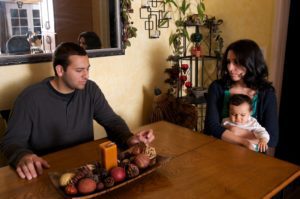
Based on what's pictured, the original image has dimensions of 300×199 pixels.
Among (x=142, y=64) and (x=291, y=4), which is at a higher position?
(x=291, y=4)

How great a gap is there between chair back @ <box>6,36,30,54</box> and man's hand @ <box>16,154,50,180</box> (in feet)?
3.30

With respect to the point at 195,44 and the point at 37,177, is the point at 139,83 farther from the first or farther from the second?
the point at 37,177

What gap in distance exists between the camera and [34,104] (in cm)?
165

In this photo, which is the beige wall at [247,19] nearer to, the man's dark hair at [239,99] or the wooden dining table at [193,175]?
the man's dark hair at [239,99]

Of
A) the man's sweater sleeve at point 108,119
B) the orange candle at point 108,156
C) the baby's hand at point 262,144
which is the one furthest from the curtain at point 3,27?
the baby's hand at point 262,144

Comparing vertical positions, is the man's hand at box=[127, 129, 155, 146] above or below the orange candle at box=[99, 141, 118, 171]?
below

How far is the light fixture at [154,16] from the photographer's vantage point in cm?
270

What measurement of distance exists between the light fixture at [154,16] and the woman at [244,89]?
1098 millimetres

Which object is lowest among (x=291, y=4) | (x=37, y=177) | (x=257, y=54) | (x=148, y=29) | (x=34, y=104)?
(x=37, y=177)

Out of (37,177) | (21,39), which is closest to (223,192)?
(37,177)

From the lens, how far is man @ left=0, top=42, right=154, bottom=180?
1612 mm

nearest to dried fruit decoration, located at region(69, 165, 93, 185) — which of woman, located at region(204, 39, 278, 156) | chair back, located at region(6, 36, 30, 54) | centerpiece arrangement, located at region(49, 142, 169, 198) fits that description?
centerpiece arrangement, located at region(49, 142, 169, 198)

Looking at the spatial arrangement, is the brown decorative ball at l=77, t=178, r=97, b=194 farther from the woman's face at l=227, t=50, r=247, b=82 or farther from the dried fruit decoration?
the woman's face at l=227, t=50, r=247, b=82

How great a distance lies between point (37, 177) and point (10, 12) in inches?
50.2
